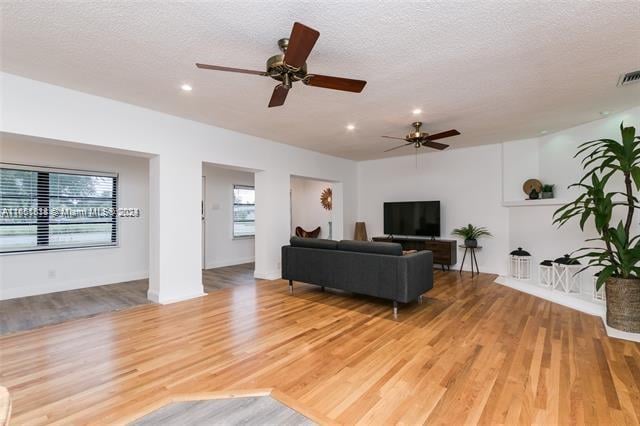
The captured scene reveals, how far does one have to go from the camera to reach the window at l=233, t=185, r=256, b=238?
7352mm

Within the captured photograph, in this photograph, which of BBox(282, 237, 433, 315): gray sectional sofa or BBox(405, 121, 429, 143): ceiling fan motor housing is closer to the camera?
BBox(282, 237, 433, 315): gray sectional sofa

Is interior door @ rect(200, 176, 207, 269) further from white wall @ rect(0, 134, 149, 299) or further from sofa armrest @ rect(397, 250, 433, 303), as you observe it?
sofa armrest @ rect(397, 250, 433, 303)

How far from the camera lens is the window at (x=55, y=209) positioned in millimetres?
4457

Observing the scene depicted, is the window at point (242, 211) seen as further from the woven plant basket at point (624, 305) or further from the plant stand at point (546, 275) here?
the woven plant basket at point (624, 305)

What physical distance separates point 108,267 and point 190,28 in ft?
15.6

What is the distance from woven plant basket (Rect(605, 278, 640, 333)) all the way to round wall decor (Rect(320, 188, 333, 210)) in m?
6.22

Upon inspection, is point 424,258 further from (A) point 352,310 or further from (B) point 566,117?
(B) point 566,117

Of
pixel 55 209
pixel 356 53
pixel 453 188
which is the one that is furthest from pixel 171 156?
pixel 453 188

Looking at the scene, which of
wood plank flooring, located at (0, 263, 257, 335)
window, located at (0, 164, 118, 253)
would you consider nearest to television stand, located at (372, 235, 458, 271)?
wood plank flooring, located at (0, 263, 257, 335)

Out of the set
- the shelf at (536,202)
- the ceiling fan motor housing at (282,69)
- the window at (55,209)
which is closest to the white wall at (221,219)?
the window at (55,209)

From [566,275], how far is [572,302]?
1.47ft

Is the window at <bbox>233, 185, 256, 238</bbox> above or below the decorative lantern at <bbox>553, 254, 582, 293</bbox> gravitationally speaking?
above

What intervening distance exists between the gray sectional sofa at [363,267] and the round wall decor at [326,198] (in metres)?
4.01

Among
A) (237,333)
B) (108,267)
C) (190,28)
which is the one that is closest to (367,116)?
(190,28)
